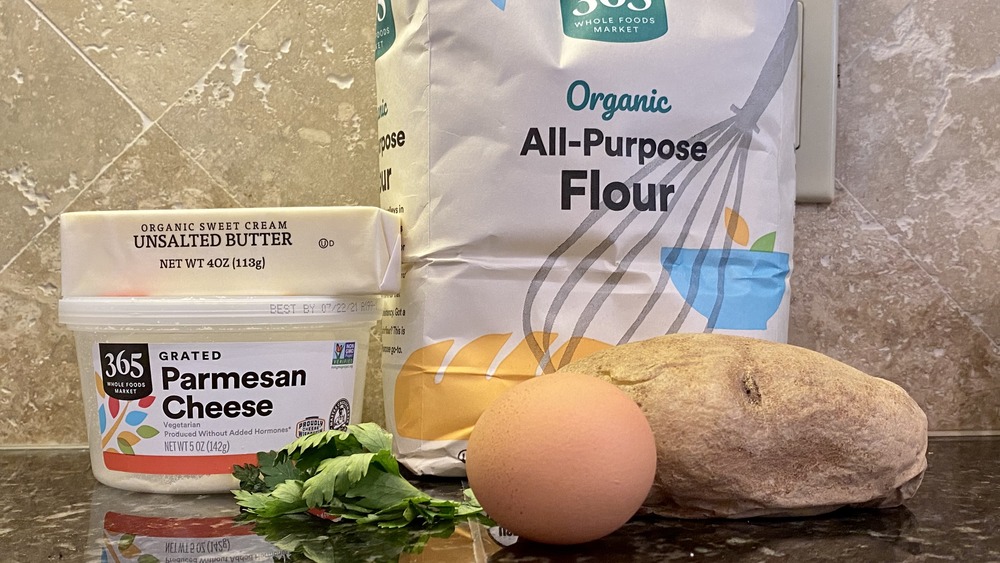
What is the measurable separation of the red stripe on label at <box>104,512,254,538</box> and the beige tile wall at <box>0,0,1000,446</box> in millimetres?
326

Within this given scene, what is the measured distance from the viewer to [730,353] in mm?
566

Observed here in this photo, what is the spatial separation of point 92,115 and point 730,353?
26.6 inches

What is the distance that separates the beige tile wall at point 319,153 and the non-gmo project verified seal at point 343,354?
0.75 ft

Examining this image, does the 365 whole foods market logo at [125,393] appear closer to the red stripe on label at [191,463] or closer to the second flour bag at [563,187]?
the red stripe on label at [191,463]

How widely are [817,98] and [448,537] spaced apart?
619 mm

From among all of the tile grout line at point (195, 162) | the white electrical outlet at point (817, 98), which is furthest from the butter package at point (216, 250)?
the white electrical outlet at point (817, 98)

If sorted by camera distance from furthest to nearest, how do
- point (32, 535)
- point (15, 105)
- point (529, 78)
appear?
point (15, 105)
point (529, 78)
point (32, 535)

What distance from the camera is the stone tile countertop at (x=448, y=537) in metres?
0.49

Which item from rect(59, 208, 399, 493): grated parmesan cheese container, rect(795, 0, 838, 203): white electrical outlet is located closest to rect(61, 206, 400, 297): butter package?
rect(59, 208, 399, 493): grated parmesan cheese container

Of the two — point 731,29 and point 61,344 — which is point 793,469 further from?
point 61,344

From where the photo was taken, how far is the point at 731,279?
28.3 inches

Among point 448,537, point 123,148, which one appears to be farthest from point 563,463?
point 123,148

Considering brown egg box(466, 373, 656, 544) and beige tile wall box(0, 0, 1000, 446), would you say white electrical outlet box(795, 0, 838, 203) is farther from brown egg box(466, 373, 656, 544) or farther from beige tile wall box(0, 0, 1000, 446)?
brown egg box(466, 373, 656, 544)

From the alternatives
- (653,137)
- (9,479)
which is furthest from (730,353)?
(9,479)
